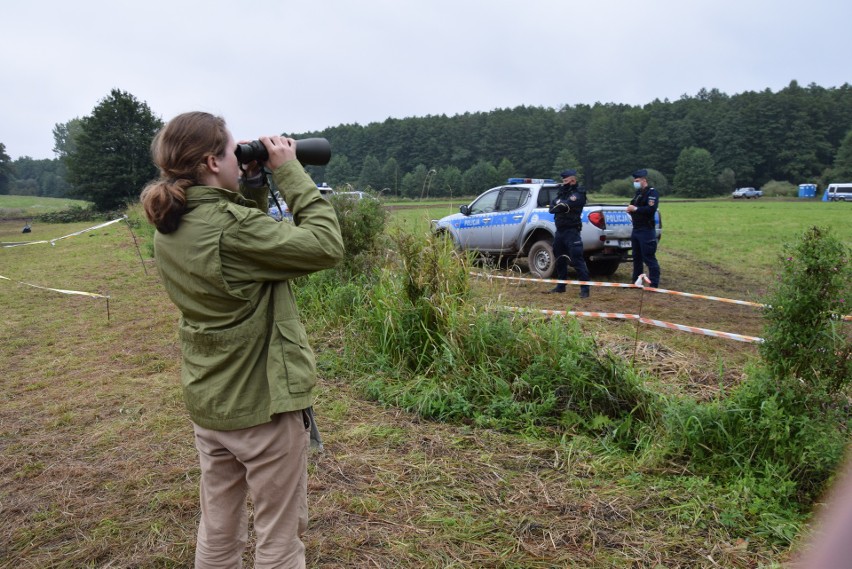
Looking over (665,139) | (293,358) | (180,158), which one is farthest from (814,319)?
(665,139)

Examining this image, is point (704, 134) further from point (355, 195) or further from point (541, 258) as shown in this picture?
point (355, 195)

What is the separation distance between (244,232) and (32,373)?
531 centimetres

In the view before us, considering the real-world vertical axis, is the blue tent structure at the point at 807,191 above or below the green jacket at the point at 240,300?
below

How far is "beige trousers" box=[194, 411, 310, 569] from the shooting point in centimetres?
204

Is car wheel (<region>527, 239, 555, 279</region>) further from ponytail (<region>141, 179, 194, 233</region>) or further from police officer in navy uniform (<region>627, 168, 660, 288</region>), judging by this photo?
ponytail (<region>141, 179, 194, 233</region>)

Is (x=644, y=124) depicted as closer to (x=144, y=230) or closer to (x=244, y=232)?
(x=144, y=230)

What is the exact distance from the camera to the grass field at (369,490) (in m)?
2.92

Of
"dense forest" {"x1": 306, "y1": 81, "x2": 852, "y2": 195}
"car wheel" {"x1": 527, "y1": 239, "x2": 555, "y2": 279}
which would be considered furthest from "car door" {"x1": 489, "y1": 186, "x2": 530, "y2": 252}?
"dense forest" {"x1": 306, "y1": 81, "x2": 852, "y2": 195}

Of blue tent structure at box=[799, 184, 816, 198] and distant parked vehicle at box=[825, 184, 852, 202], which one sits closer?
distant parked vehicle at box=[825, 184, 852, 202]

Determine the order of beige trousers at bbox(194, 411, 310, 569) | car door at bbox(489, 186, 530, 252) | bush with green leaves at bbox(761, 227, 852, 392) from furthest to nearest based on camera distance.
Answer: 1. car door at bbox(489, 186, 530, 252)
2. bush with green leaves at bbox(761, 227, 852, 392)
3. beige trousers at bbox(194, 411, 310, 569)

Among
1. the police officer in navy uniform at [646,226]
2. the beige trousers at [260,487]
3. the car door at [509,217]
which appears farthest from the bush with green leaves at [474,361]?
the car door at [509,217]

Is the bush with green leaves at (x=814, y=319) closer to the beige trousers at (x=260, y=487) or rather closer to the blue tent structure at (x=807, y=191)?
the beige trousers at (x=260, y=487)

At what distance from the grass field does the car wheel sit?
4.38 m

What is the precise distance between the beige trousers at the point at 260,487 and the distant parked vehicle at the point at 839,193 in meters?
60.7
